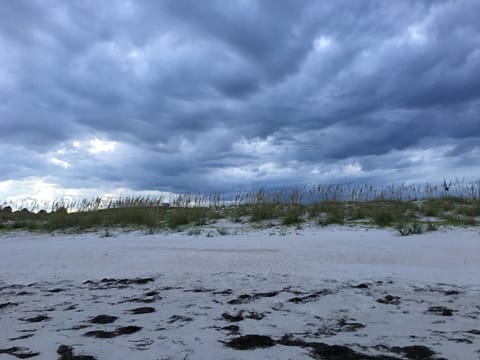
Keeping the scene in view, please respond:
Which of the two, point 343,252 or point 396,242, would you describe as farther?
point 396,242

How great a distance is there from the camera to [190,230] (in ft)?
32.7

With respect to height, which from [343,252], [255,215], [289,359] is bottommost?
[289,359]

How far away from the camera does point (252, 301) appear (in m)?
3.79

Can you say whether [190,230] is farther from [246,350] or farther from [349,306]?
[246,350]

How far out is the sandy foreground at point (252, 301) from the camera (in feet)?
8.59

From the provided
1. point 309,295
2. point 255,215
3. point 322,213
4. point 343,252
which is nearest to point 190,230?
point 255,215

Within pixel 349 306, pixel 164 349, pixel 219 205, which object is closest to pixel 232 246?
pixel 349 306

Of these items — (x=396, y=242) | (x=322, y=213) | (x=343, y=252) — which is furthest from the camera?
(x=322, y=213)

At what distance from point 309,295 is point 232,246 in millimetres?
3880

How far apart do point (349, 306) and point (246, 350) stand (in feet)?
4.37

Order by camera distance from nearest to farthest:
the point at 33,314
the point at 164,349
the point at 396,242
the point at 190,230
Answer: the point at 164,349 < the point at 33,314 < the point at 396,242 < the point at 190,230

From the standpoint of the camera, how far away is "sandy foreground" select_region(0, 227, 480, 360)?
262 cm

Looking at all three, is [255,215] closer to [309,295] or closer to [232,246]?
[232,246]

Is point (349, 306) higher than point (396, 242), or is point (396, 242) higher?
point (396, 242)
